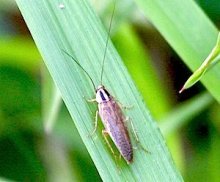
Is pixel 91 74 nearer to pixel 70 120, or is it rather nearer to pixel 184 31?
pixel 184 31

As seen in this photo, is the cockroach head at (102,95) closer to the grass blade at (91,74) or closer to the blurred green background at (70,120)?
the grass blade at (91,74)

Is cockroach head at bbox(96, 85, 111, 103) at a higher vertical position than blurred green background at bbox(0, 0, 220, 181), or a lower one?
higher

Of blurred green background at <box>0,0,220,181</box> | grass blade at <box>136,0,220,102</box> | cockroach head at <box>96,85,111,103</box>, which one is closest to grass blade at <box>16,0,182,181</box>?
cockroach head at <box>96,85,111,103</box>

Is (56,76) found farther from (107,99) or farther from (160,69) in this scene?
(160,69)

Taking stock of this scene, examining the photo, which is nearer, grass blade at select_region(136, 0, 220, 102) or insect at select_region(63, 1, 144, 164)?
insect at select_region(63, 1, 144, 164)

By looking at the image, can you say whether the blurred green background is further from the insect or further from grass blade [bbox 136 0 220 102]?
the insect

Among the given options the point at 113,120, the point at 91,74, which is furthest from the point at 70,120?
the point at 91,74
